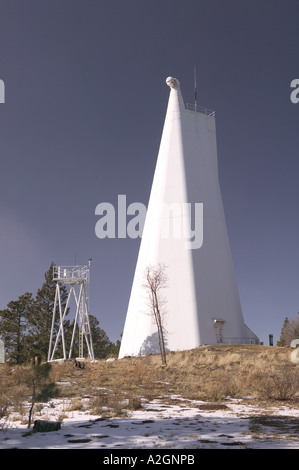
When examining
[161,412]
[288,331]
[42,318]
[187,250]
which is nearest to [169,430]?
[161,412]

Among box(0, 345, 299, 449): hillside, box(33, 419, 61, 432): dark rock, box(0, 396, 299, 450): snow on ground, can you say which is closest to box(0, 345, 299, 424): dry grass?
box(0, 345, 299, 449): hillside

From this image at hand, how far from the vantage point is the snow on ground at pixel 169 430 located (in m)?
5.73

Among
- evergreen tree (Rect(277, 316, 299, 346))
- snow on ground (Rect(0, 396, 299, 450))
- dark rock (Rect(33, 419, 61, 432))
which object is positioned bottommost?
snow on ground (Rect(0, 396, 299, 450))

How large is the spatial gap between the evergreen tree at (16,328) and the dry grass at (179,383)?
21326 mm

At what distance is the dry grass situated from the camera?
1020 centimetres

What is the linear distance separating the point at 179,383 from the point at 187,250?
14777 mm

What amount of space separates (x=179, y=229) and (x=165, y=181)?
3901mm

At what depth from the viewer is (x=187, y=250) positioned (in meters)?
27.8

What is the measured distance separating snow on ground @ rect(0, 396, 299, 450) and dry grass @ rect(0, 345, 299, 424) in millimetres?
748

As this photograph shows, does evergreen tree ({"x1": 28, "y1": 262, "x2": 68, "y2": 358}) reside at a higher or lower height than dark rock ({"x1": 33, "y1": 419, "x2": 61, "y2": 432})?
higher

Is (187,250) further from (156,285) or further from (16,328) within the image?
(16,328)

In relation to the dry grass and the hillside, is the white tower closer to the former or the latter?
the dry grass

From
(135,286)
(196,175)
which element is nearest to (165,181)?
(196,175)

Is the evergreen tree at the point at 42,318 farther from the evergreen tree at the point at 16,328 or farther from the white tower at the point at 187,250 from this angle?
the white tower at the point at 187,250
